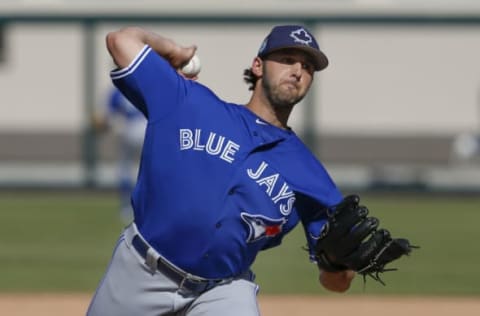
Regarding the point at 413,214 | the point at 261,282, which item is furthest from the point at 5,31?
the point at 261,282

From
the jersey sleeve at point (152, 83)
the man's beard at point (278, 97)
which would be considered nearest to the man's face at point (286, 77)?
the man's beard at point (278, 97)

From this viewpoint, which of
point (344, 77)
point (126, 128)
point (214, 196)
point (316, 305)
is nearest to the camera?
point (214, 196)

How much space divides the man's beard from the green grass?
216 inches

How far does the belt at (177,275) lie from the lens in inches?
185

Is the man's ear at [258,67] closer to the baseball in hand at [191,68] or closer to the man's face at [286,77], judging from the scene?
the man's face at [286,77]

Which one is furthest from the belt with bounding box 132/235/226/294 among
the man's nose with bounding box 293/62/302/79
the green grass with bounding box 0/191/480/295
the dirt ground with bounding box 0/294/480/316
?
the green grass with bounding box 0/191/480/295

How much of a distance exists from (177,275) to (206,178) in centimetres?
39

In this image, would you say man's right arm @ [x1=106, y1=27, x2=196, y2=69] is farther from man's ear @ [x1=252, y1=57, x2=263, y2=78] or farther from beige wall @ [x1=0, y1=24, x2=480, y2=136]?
beige wall @ [x1=0, y1=24, x2=480, y2=136]

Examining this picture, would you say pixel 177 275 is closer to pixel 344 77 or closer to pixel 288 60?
pixel 288 60

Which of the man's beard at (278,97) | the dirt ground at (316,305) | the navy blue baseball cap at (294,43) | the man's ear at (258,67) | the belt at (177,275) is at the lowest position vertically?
the dirt ground at (316,305)

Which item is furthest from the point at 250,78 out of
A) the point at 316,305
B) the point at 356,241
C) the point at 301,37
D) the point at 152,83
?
the point at 316,305

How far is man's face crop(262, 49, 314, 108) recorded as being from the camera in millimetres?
4828

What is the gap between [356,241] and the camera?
481cm

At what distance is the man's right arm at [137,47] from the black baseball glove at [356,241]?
2.94 feet
